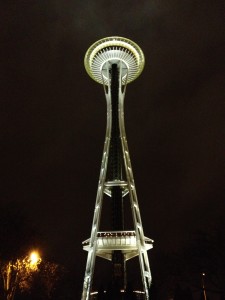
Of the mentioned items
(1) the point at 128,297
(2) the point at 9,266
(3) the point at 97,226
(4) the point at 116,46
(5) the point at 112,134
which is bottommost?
(1) the point at 128,297

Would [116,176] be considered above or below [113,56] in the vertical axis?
below

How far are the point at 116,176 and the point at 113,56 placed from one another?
70.2 feet

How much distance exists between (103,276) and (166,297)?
21.1 meters

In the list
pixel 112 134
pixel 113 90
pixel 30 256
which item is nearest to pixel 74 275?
pixel 112 134

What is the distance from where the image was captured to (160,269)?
2507 inches

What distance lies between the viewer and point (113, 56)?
205 ft

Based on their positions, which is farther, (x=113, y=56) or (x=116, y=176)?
(x=113, y=56)

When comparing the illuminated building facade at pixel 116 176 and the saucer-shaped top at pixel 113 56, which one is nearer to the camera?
the illuminated building facade at pixel 116 176

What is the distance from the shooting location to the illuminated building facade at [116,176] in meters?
48.3

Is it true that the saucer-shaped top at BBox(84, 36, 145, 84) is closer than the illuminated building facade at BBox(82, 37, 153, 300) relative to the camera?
No

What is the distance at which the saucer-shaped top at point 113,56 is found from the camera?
6191 cm

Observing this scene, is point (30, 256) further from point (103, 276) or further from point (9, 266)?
point (103, 276)

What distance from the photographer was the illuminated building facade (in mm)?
48281

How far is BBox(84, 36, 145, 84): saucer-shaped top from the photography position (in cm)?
6191
